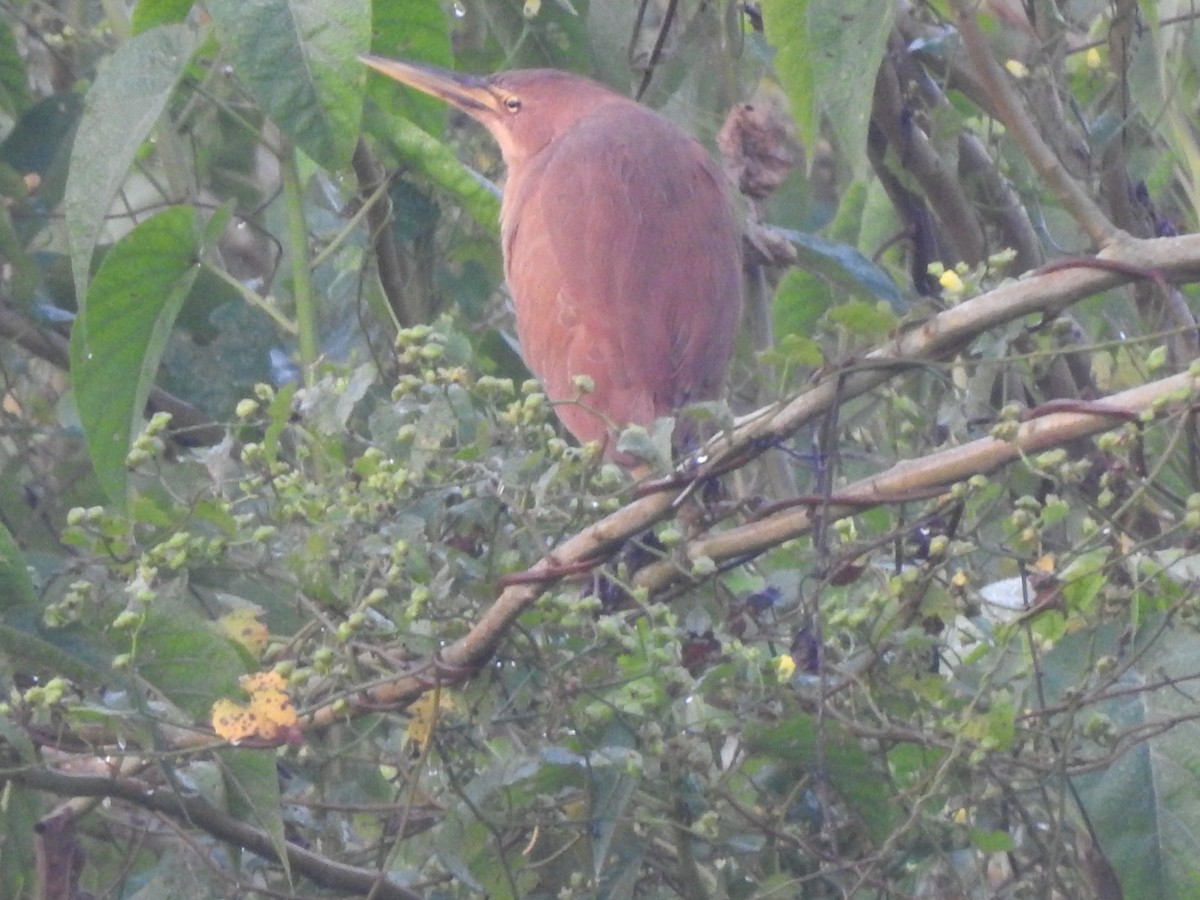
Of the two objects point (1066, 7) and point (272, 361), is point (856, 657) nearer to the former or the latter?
point (272, 361)

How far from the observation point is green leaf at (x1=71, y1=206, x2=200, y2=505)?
2221 mm

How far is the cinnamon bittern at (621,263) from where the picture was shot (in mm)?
2902

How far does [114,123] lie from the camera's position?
2.08 m

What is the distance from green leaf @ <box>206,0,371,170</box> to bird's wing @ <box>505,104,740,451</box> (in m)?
0.88

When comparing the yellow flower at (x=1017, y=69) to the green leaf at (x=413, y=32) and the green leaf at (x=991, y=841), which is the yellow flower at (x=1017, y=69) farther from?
the green leaf at (x=991, y=841)

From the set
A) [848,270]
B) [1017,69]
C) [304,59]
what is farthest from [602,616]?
Answer: [1017,69]

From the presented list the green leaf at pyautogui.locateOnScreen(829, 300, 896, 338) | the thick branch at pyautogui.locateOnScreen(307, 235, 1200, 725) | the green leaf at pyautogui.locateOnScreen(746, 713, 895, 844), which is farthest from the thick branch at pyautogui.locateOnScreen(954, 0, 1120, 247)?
the green leaf at pyautogui.locateOnScreen(746, 713, 895, 844)

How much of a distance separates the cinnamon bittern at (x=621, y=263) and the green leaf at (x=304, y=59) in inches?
24.2

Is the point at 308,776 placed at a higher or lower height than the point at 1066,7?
lower

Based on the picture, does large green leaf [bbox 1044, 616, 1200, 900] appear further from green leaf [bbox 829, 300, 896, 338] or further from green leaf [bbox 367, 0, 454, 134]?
green leaf [bbox 367, 0, 454, 134]

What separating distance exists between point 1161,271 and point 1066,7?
1.81 meters

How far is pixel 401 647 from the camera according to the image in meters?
1.88

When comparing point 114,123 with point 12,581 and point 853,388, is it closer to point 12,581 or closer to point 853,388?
point 12,581

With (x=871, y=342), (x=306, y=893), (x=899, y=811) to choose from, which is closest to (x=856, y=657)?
(x=899, y=811)
